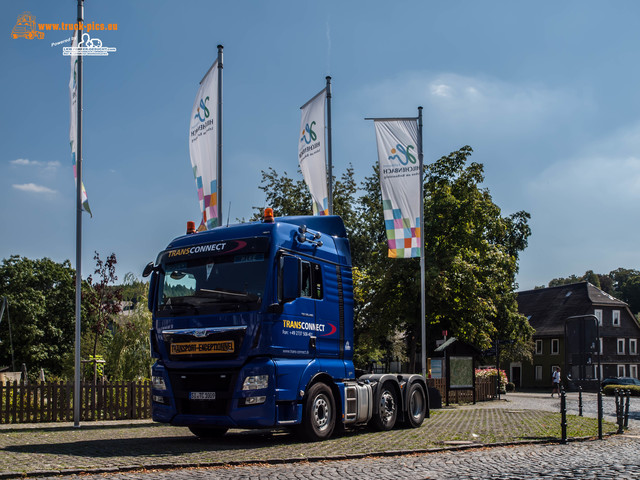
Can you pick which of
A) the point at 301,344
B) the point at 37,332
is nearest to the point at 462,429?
the point at 301,344

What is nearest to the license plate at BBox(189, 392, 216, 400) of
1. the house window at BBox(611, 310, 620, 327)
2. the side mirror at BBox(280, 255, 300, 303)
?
the side mirror at BBox(280, 255, 300, 303)

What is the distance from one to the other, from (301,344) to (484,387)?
2333cm

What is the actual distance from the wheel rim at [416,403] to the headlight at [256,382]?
5154 millimetres

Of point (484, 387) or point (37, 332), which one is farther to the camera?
point (37, 332)

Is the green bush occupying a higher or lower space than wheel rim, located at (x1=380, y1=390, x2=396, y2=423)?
lower

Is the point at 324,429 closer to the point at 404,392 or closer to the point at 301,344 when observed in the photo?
the point at 301,344

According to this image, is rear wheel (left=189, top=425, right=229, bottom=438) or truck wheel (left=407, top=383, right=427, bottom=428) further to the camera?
truck wheel (left=407, top=383, right=427, bottom=428)

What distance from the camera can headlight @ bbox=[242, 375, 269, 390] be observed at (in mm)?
11945

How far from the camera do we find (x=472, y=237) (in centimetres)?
3400

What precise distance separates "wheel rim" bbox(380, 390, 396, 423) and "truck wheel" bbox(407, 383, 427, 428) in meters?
0.50

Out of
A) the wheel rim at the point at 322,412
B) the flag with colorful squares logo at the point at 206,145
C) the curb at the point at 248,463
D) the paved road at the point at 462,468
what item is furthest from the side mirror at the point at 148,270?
the flag with colorful squares logo at the point at 206,145

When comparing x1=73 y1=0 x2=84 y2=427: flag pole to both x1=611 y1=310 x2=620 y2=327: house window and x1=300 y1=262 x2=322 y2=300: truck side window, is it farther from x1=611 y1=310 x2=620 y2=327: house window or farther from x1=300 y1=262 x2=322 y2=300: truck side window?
x1=611 y1=310 x2=620 y2=327: house window

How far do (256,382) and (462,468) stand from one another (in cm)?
376

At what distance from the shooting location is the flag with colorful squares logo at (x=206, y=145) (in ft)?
66.2
